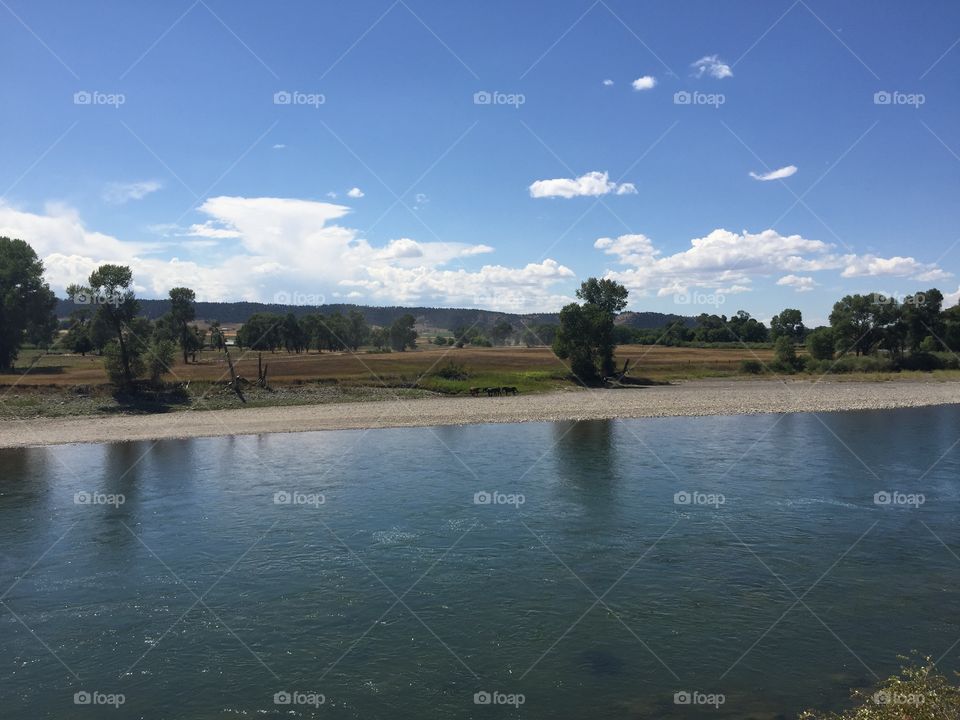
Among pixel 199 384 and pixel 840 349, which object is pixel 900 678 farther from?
pixel 840 349

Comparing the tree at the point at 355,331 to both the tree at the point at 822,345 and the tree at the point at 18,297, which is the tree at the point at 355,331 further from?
the tree at the point at 822,345

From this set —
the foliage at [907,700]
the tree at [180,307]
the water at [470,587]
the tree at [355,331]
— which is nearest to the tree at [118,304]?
the water at [470,587]

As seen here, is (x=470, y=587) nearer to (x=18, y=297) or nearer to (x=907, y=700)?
(x=907, y=700)

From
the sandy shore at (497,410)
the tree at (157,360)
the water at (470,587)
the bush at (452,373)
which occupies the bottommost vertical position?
the water at (470,587)

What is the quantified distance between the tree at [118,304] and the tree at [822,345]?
101822 millimetres

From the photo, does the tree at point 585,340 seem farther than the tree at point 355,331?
No

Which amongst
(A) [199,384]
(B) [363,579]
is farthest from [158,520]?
(A) [199,384]

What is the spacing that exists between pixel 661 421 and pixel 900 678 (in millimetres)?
48520

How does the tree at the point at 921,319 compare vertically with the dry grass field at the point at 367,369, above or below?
above

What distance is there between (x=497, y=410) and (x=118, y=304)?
3964 cm

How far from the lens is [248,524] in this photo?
30.2m

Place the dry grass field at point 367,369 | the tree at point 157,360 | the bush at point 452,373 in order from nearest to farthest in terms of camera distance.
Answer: the tree at point 157,360 < the dry grass field at point 367,369 < the bush at point 452,373

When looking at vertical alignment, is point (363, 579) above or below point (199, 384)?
below

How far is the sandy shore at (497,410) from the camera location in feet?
188
